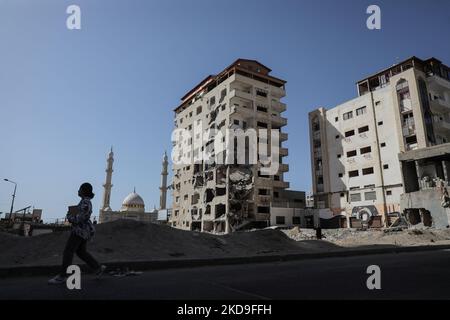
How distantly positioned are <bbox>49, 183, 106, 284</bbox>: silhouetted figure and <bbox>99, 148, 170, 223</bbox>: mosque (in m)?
62.0

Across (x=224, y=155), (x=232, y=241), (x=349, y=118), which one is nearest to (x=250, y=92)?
(x=224, y=155)

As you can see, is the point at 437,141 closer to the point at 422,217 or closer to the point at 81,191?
the point at 422,217

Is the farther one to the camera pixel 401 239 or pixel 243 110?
pixel 243 110

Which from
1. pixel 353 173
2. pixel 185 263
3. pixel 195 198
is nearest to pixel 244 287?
pixel 185 263

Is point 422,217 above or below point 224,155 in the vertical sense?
below

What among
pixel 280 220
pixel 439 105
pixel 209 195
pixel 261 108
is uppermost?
pixel 261 108

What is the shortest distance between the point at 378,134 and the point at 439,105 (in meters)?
7.78

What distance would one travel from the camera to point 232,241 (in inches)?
520

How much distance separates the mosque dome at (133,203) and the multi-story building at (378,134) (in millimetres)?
50622

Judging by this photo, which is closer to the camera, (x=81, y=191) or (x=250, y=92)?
(x=81, y=191)

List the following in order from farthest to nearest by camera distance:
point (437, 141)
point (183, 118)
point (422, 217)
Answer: point (183, 118) < point (437, 141) < point (422, 217)

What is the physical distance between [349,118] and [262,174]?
15210 mm

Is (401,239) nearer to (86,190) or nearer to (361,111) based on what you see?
(86,190)

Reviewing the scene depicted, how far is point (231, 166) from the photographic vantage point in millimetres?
45375
